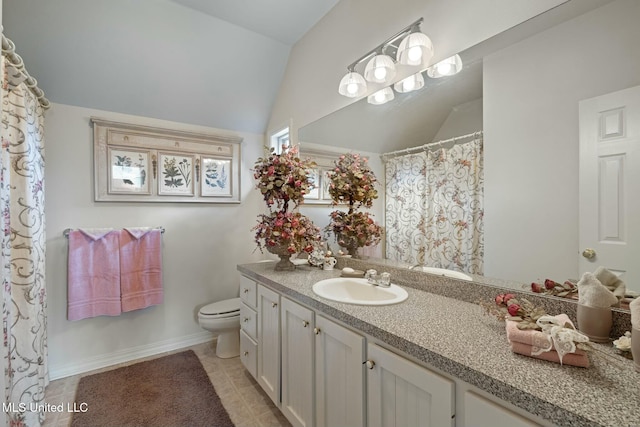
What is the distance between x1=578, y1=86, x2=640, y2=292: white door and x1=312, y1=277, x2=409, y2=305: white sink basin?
698 mm

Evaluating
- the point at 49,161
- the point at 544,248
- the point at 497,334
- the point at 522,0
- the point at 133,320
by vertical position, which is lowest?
the point at 133,320

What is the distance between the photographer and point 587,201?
916 millimetres

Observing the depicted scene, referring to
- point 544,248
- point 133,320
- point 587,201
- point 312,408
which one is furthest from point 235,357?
point 587,201

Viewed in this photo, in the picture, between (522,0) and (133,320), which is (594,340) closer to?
(522,0)

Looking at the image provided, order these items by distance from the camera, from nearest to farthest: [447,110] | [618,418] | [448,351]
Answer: [618,418]
[448,351]
[447,110]

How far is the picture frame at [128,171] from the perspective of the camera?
223 centimetres

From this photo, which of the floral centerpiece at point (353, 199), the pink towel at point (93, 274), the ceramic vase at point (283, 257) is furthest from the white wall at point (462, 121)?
the pink towel at point (93, 274)

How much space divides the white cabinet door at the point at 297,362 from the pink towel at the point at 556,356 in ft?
2.55

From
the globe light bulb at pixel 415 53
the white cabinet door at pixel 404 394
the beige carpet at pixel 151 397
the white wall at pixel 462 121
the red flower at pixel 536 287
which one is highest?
the globe light bulb at pixel 415 53

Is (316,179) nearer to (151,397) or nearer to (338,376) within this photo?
(338,376)

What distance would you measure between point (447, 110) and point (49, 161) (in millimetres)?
2742

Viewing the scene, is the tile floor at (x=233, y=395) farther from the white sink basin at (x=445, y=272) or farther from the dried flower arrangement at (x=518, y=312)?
the dried flower arrangement at (x=518, y=312)

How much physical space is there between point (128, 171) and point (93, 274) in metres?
0.86

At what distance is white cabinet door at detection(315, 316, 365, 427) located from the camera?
1007mm
